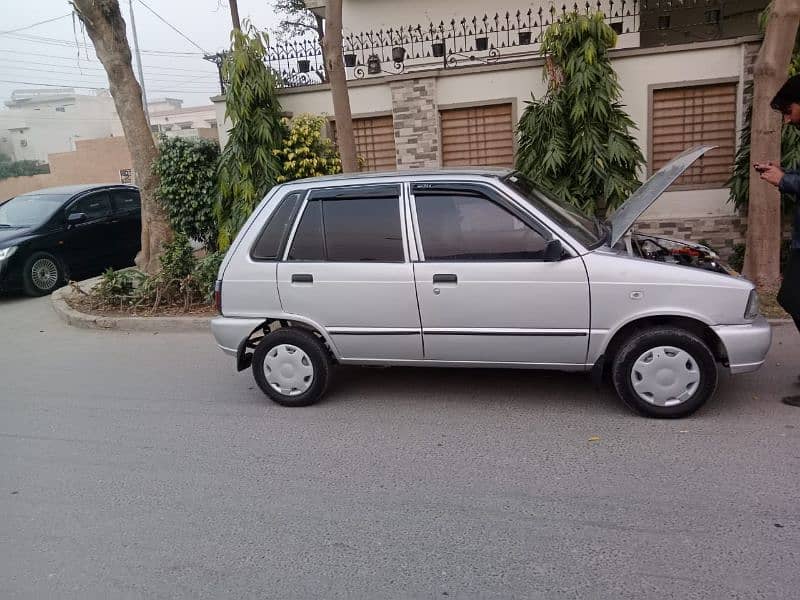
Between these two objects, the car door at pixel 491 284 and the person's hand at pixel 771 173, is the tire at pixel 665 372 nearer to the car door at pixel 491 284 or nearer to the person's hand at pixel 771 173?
the car door at pixel 491 284

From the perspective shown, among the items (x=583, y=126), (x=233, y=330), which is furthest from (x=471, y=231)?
(x=583, y=126)

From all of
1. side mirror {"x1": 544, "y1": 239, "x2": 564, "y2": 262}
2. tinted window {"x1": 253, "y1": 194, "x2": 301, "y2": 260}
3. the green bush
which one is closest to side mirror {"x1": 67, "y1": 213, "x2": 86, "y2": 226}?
the green bush

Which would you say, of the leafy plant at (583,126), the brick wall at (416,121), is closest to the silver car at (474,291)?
the leafy plant at (583,126)

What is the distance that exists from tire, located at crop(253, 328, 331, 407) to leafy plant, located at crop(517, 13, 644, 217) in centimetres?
431

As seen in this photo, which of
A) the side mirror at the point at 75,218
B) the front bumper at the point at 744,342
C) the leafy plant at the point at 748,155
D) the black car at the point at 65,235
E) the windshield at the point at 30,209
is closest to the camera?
the front bumper at the point at 744,342

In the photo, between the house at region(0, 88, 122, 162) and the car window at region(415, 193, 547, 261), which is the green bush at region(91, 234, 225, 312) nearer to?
the car window at region(415, 193, 547, 261)

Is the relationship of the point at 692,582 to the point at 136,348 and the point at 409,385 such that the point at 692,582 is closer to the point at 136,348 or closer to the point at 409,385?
the point at 409,385

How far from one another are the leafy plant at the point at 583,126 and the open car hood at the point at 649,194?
2.99 m

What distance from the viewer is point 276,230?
505 centimetres

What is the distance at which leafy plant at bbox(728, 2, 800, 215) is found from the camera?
7395 mm

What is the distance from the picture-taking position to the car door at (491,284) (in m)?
4.45

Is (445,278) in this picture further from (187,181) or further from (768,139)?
(187,181)

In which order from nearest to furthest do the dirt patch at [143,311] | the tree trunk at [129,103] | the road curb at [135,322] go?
1. the road curb at [135,322]
2. the dirt patch at [143,311]
3. the tree trunk at [129,103]

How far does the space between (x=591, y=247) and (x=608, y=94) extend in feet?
13.7
